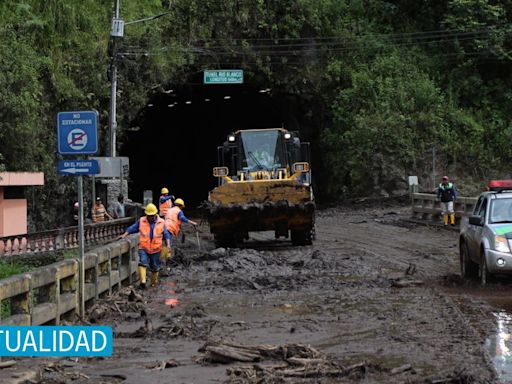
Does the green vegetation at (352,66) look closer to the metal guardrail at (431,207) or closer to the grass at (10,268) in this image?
the metal guardrail at (431,207)

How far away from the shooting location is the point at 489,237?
1473cm

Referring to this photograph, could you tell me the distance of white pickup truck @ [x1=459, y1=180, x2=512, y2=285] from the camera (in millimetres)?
14375

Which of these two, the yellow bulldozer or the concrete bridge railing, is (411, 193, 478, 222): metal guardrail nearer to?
the yellow bulldozer

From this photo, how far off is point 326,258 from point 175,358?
36.3 feet

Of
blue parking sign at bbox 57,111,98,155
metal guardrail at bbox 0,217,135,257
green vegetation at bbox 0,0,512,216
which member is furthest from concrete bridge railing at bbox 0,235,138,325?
green vegetation at bbox 0,0,512,216

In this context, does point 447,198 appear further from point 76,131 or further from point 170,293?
point 76,131

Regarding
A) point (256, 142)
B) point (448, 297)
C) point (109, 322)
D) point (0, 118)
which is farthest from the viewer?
point (0, 118)

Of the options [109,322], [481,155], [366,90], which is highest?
[366,90]

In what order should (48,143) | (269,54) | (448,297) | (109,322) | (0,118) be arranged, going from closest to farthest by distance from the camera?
(109,322) → (448,297) → (0,118) → (48,143) → (269,54)

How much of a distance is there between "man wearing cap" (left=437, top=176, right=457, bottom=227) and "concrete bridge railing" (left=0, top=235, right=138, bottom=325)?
617 inches

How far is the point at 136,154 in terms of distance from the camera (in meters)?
65.2

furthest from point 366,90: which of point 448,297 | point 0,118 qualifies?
point 448,297

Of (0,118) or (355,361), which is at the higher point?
(0,118)

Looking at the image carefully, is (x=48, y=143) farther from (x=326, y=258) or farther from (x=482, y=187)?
(x=482, y=187)
